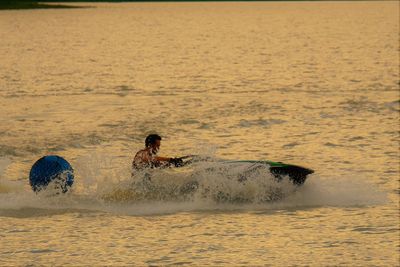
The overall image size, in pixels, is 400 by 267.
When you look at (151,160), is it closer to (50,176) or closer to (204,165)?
(204,165)

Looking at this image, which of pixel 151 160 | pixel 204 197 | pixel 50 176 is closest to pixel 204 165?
pixel 204 197

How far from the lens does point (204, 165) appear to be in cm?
3034

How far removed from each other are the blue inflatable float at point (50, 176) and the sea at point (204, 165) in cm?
30

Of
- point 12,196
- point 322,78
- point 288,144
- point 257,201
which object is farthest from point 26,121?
point 322,78

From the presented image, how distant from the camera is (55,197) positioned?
1182 inches

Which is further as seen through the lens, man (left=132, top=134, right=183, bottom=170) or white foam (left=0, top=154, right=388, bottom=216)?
man (left=132, top=134, right=183, bottom=170)

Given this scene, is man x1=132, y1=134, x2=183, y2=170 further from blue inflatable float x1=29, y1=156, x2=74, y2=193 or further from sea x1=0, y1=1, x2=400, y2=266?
blue inflatable float x1=29, y1=156, x2=74, y2=193

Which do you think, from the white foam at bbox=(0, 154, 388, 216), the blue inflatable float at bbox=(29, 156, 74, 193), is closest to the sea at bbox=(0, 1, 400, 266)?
the white foam at bbox=(0, 154, 388, 216)

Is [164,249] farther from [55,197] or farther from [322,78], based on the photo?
[322,78]

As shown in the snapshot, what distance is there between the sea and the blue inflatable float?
0.30m

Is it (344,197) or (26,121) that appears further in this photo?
(26,121)

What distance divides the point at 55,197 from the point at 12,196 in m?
1.52

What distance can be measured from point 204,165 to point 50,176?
425 cm

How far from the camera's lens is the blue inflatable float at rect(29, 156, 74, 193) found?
30312 millimetres
